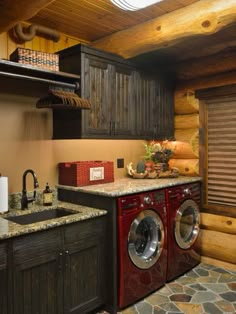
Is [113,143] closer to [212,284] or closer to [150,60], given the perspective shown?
[150,60]

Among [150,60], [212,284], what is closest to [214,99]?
[150,60]

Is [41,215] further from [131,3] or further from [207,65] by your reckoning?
[207,65]

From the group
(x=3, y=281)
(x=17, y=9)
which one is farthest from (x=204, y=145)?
(x=3, y=281)

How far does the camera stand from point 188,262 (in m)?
3.38

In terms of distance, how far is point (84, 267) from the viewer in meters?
2.40

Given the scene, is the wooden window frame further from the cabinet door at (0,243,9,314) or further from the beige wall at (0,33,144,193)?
the cabinet door at (0,243,9,314)

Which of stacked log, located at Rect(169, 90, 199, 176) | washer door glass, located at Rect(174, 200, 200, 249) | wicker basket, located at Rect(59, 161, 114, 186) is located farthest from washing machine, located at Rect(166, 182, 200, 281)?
wicker basket, located at Rect(59, 161, 114, 186)

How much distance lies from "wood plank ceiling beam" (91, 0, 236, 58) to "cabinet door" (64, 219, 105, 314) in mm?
1747

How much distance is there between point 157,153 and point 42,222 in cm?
189

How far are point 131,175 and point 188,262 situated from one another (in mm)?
1186

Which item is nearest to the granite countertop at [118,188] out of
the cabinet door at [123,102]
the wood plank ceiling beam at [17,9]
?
the cabinet door at [123,102]

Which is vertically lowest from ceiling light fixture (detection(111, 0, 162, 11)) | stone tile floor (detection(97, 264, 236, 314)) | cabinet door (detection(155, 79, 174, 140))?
stone tile floor (detection(97, 264, 236, 314))

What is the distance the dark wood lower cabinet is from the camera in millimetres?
1983

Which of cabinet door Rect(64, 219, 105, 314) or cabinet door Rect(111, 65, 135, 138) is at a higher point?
cabinet door Rect(111, 65, 135, 138)
